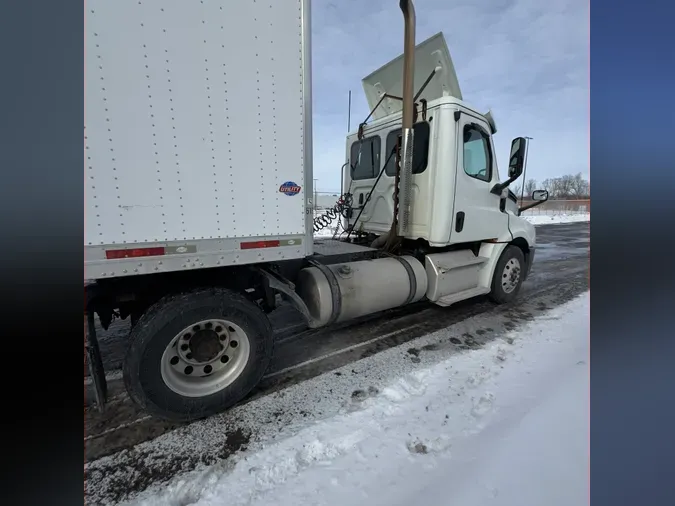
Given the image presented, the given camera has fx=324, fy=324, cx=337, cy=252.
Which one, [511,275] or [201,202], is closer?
[201,202]

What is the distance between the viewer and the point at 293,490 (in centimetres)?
207

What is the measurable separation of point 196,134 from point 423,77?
166 inches

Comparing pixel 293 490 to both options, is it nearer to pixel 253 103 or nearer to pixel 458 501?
pixel 458 501

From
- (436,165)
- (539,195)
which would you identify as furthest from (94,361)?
(539,195)

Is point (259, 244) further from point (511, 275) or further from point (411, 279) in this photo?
point (511, 275)

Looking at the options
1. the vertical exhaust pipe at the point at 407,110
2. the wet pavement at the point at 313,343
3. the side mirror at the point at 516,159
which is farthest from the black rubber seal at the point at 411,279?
the side mirror at the point at 516,159

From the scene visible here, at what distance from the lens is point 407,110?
14.9ft

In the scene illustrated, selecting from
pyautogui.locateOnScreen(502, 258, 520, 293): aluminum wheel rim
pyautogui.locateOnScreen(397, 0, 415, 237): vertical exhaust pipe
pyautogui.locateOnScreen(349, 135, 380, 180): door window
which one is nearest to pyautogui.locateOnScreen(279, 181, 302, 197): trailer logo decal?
pyautogui.locateOnScreen(397, 0, 415, 237): vertical exhaust pipe

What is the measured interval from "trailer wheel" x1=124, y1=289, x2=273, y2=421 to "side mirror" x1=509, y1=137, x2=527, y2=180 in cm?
438

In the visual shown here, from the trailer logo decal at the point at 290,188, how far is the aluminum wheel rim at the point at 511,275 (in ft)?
14.6

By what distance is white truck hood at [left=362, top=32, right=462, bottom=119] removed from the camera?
4832mm

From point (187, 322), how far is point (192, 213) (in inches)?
35.7

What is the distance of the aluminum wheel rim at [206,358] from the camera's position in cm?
274

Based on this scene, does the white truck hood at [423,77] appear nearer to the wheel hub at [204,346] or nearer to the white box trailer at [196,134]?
the white box trailer at [196,134]
